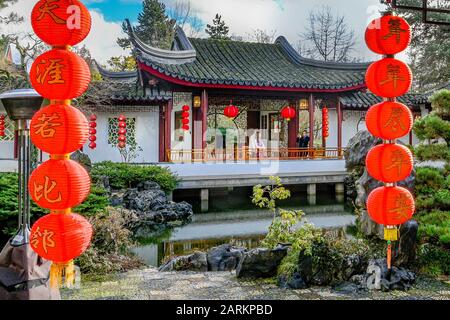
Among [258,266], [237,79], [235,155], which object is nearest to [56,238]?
[258,266]

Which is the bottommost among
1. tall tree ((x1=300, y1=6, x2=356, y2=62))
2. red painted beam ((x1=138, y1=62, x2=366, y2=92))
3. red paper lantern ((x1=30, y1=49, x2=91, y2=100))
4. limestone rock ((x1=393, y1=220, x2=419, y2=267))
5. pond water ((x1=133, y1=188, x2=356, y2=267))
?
pond water ((x1=133, y1=188, x2=356, y2=267))

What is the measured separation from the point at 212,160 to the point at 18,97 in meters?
9.39

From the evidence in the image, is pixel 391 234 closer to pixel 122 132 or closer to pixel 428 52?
pixel 122 132

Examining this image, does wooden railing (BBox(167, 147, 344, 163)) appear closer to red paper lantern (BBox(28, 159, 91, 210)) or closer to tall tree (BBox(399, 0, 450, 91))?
tall tree (BBox(399, 0, 450, 91))

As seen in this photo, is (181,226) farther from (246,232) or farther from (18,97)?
(18,97)

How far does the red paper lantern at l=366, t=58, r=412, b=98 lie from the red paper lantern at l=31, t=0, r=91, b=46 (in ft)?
7.11

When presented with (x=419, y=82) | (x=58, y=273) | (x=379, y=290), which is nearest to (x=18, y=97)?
(x=58, y=273)

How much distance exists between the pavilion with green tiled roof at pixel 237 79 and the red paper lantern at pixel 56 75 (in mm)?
9765

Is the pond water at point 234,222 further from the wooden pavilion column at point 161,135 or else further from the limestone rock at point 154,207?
the wooden pavilion column at point 161,135

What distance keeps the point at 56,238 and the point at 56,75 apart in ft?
3.17

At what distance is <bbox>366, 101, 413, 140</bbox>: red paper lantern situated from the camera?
136 inches

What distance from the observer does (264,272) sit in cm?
493

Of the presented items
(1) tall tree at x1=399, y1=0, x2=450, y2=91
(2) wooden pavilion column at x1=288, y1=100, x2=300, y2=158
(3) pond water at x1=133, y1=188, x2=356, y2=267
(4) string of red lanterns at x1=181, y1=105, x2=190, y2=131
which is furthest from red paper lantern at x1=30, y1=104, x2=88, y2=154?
(1) tall tree at x1=399, y1=0, x2=450, y2=91

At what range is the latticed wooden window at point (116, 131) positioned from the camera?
45.2ft
